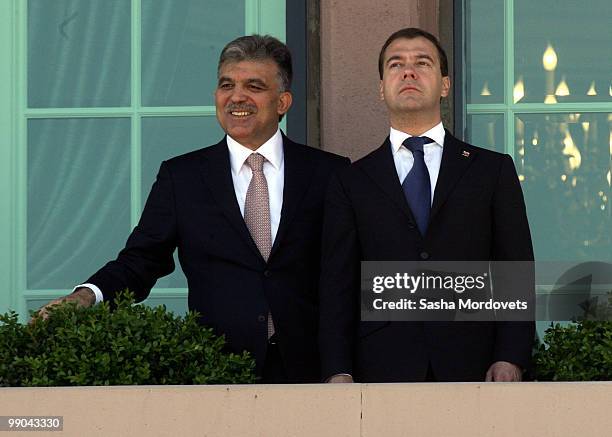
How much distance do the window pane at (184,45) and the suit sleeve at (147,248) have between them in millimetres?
1159

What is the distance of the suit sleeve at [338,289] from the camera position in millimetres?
5395

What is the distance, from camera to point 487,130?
22.7 ft

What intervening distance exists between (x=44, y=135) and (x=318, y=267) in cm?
175

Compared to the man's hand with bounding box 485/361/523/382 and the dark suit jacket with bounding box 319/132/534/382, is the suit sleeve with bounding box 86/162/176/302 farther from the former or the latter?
the man's hand with bounding box 485/361/523/382

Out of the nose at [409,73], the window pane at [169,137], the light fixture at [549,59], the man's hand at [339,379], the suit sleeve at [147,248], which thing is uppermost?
the light fixture at [549,59]

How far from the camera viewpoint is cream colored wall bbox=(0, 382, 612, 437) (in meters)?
5.14

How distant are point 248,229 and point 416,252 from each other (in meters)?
0.64

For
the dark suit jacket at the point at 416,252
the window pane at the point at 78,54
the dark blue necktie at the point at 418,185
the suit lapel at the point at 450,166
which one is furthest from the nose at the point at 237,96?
the window pane at the point at 78,54

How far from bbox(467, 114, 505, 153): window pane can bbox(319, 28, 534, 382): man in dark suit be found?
1279 millimetres

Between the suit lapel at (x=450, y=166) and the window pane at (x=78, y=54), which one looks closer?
the suit lapel at (x=450, y=166)

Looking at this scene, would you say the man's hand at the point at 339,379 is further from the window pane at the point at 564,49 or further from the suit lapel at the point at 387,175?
Answer: the window pane at the point at 564,49

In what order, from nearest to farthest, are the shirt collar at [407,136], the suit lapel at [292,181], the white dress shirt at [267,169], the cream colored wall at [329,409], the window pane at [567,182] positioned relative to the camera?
the cream colored wall at [329,409]
the shirt collar at [407,136]
the suit lapel at [292,181]
the white dress shirt at [267,169]
the window pane at [567,182]

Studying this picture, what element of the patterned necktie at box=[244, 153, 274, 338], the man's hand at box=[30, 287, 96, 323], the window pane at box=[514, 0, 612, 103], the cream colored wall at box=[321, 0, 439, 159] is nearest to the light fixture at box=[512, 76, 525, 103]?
the window pane at box=[514, 0, 612, 103]

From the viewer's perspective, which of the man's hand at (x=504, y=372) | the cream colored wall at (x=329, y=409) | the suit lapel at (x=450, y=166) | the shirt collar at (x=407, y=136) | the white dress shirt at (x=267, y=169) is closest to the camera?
the cream colored wall at (x=329, y=409)
